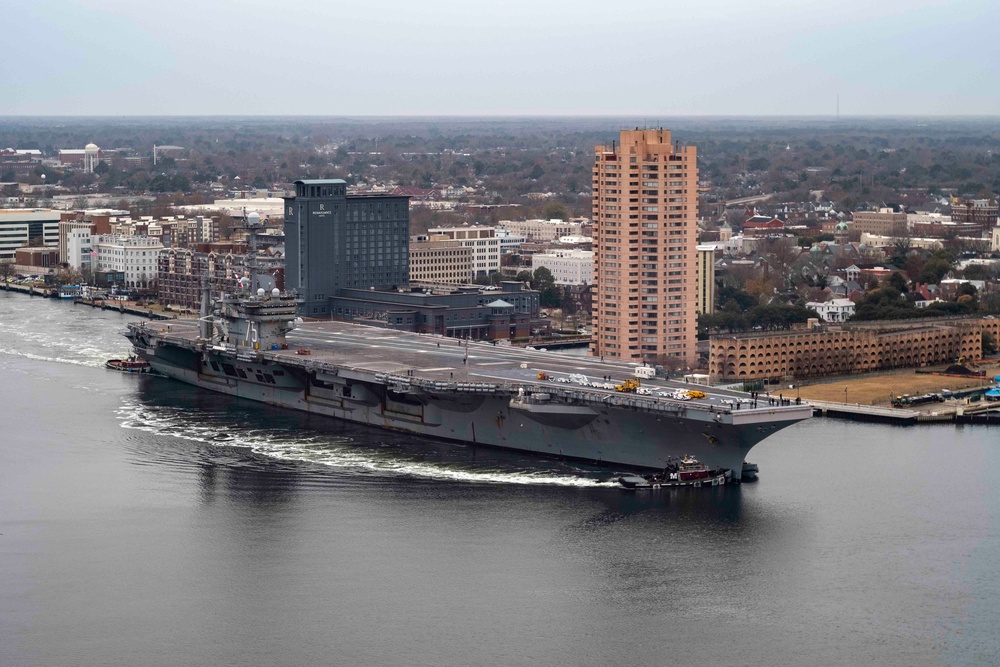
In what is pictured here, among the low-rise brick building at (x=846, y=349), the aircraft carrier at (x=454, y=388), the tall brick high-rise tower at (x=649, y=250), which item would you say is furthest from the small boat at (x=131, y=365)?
the low-rise brick building at (x=846, y=349)

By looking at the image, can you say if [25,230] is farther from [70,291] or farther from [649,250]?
[649,250]

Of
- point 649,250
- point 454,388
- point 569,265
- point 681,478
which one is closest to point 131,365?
point 649,250

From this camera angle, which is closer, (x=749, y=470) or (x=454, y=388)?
(x=749, y=470)

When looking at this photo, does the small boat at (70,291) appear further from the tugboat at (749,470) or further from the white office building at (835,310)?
the tugboat at (749,470)

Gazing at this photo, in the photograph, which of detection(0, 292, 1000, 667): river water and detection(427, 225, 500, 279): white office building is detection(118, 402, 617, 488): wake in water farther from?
detection(427, 225, 500, 279): white office building

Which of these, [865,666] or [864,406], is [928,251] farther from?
[865,666]
